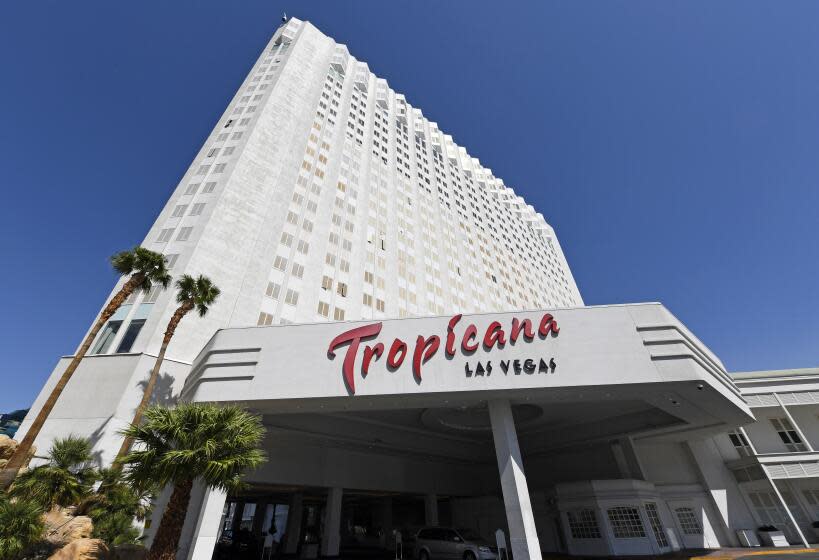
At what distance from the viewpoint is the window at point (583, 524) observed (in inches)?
944

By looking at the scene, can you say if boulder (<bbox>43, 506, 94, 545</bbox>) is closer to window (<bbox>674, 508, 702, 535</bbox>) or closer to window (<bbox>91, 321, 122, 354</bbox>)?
window (<bbox>91, 321, 122, 354</bbox>)

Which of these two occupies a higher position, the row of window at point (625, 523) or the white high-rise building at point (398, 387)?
the white high-rise building at point (398, 387)

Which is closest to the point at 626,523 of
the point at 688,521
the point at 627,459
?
the point at 627,459

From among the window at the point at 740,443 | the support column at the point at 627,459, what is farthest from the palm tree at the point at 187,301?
the window at the point at 740,443

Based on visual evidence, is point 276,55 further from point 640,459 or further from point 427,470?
point 640,459

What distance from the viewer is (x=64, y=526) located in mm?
15281

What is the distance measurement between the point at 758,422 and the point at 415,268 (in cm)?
3554

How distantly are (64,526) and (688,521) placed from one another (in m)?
36.8

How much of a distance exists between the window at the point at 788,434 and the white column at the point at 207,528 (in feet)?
131

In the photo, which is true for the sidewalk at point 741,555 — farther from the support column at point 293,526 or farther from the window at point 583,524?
the support column at point 293,526

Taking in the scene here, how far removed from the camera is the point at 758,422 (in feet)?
96.3

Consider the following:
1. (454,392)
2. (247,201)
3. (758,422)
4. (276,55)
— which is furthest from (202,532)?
(276,55)

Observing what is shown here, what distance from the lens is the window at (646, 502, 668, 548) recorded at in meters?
23.6

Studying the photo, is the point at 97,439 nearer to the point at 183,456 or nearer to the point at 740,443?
the point at 183,456
